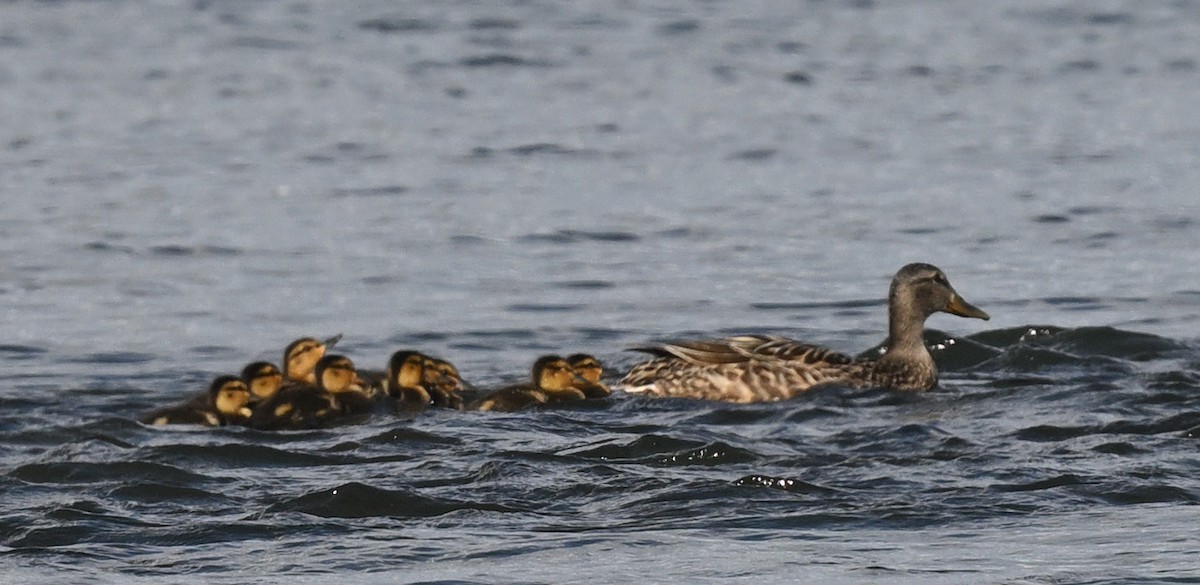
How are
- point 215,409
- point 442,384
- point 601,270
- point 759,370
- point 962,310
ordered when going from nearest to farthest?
point 215,409
point 442,384
point 759,370
point 962,310
point 601,270

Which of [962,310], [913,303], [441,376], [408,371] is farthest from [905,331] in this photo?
[408,371]

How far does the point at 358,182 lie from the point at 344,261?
2523 millimetres

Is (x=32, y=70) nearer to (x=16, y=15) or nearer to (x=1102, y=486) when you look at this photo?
(x=16, y=15)

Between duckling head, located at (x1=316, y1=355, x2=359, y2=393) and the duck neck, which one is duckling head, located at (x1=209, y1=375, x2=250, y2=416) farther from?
the duck neck

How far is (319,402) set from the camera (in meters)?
9.03

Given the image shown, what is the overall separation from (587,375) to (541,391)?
27 centimetres

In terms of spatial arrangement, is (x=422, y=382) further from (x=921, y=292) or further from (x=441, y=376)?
(x=921, y=292)

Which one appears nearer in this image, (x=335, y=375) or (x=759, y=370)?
(x=335, y=375)

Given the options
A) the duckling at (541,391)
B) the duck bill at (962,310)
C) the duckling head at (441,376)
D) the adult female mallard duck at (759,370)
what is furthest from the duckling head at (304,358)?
the duck bill at (962,310)

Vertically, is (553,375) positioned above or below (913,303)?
below

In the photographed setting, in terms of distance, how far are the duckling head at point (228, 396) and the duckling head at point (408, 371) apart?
652mm

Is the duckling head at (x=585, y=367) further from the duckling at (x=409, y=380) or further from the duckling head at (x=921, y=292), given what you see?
the duckling head at (x=921, y=292)

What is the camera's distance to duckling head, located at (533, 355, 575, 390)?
9367 millimetres

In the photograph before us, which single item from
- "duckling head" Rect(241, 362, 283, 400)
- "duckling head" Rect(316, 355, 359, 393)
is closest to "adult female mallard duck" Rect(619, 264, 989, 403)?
"duckling head" Rect(316, 355, 359, 393)
